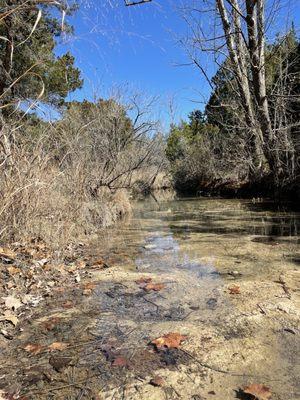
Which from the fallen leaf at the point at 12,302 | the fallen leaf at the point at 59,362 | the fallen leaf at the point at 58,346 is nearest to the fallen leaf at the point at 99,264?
the fallen leaf at the point at 12,302

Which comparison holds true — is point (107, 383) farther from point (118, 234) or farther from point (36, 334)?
point (118, 234)

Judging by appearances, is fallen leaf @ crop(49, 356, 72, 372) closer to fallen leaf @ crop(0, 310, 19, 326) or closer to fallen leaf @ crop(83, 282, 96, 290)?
fallen leaf @ crop(0, 310, 19, 326)

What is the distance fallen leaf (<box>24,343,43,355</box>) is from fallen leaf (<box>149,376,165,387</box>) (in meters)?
0.87

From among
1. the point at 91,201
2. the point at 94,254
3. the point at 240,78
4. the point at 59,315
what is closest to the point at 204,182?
the point at 240,78

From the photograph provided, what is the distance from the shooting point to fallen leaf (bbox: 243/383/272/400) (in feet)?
7.12

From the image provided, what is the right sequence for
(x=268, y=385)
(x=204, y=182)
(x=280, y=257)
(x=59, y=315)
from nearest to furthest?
1. (x=268, y=385)
2. (x=59, y=315)
3. (x=280, y=257)
4. (x=204, y=182)

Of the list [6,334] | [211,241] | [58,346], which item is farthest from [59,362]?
[211,241]

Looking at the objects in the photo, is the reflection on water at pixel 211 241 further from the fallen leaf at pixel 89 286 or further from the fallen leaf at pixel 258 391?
the fallen leaf at pixel 258 391

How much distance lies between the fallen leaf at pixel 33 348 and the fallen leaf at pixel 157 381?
0.87 m

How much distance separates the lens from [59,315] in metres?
3.44

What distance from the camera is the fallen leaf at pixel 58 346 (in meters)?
2.82

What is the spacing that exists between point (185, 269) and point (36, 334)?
2.18 meters

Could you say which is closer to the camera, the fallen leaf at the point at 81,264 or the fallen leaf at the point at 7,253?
the fallen leaf at the point at 7,253

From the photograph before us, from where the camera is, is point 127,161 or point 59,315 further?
point 127,161
